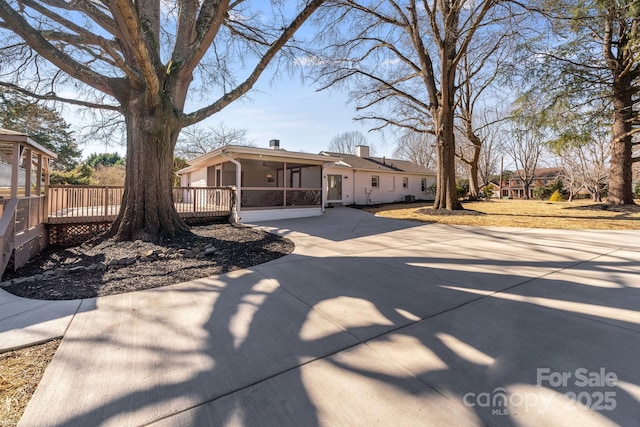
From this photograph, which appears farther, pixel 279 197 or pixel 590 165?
pixel 590 165

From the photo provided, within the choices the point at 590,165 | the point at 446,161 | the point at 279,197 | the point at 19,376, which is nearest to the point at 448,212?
the point at 446,161

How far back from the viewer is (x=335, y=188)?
18656 mm

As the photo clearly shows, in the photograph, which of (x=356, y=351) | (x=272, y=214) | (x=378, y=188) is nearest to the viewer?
(x=356, y=351)

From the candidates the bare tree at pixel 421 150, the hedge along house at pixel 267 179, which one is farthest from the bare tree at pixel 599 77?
the bare tree at pixel 421 150

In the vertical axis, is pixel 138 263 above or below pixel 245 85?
below

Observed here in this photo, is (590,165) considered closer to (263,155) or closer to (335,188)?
(335,188)

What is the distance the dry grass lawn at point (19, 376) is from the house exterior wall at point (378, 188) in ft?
49.6

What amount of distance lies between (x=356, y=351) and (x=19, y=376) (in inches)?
101

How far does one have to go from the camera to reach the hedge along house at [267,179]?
36.5ft

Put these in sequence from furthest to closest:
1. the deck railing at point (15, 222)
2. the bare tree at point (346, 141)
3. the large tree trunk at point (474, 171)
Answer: the bare tree at point (346, 141) < the large tree trunk at point (474, 171) < the deck railing at point (15, 222)

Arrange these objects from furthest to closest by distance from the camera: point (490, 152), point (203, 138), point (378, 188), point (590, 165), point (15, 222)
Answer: point (490, 152) < point (203, 138) < point (590, 165) < point (378, 188) < point (15, 222)

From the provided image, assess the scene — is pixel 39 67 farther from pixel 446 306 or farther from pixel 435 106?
pixel 435 106

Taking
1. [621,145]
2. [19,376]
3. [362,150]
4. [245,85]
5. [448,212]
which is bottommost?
[19,376]

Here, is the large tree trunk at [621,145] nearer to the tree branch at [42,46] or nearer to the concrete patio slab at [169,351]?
the concrete patio slab at [169,351]
